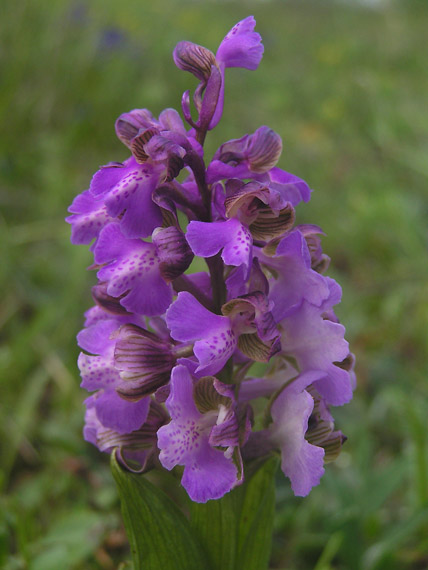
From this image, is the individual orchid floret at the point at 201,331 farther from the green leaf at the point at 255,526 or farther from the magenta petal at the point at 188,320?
the green leaf at the point at 255,526

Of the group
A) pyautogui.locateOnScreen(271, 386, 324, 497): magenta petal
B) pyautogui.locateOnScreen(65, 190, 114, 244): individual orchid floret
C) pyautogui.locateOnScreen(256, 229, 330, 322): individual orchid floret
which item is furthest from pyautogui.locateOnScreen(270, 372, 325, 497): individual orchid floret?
pyautogui.locateOnScreen(65, 190, 114, 244): individual orchid floret

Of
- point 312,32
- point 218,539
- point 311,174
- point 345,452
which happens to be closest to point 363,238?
point 311,174

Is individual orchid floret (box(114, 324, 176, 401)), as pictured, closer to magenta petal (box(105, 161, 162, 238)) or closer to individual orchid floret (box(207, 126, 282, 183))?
magenta petal (box(105, 161, 162, 238))

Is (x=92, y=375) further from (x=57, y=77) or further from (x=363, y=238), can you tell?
(x=57, y=77)

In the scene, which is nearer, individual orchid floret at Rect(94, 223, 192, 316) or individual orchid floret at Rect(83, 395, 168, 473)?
individual orchid floret at Rect(94, 223, 192, 316)

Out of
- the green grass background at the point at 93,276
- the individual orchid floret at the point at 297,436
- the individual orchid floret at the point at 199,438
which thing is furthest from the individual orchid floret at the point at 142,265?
the green grass background at the point at 93,276

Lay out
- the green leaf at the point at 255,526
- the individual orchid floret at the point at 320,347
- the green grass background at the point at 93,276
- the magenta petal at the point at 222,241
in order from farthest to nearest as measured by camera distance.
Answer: the green grass background at the point at 93,276, the green leaf at the point at 255,526, the individual orchid floret at the point at 320,347, the magenta petal at the point at 222,241
